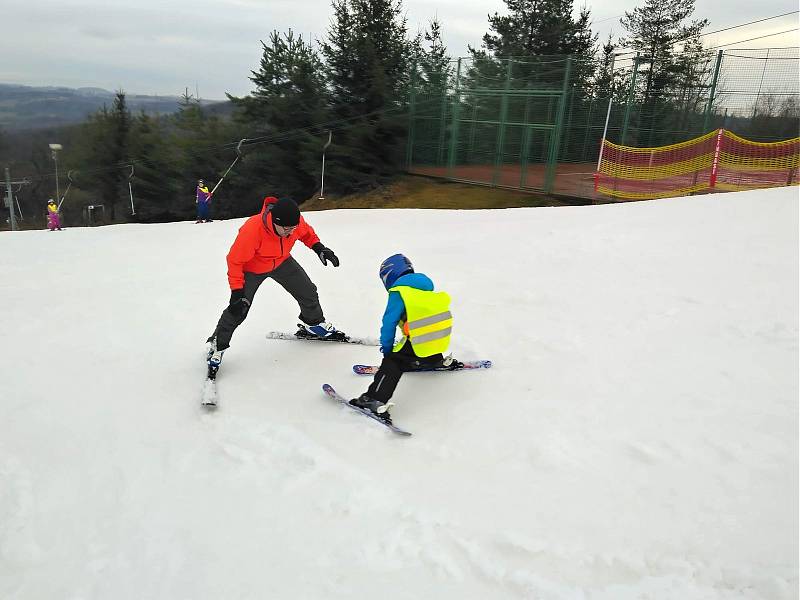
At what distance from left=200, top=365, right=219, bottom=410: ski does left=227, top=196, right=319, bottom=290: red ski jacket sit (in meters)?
0.79

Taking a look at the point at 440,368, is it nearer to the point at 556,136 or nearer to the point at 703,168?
the point at 703,168

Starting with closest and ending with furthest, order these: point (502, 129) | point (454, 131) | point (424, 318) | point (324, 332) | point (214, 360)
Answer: point (424, 318)
point (214, 360)
point (324, 332)
point (502, 129)
point (454, 131)

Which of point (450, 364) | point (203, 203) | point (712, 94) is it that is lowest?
point (203, 203)

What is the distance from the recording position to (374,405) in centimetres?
400

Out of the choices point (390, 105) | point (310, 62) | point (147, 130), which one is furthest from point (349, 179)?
point (147, 130)

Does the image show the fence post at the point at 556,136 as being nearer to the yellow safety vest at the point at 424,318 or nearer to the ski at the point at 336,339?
the ski at the point at 336,339

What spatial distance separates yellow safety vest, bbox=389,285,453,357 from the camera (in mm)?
3939

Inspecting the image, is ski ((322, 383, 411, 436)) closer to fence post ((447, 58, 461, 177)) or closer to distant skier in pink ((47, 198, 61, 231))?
distant skier in pink ((47, 198, 61, 231))

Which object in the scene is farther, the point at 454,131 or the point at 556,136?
the point at 454,131

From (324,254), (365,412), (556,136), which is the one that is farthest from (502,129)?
(365,412)

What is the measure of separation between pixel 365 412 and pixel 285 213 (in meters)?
1.77

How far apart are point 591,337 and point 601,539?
104 inches

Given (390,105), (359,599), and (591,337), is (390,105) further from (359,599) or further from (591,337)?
(359,599)

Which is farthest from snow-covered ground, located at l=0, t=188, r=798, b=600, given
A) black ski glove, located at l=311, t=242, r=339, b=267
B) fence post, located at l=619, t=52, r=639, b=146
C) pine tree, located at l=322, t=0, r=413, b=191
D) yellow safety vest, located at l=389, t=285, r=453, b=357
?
pine tree, located at l=322, t=0, r=413, b=191
